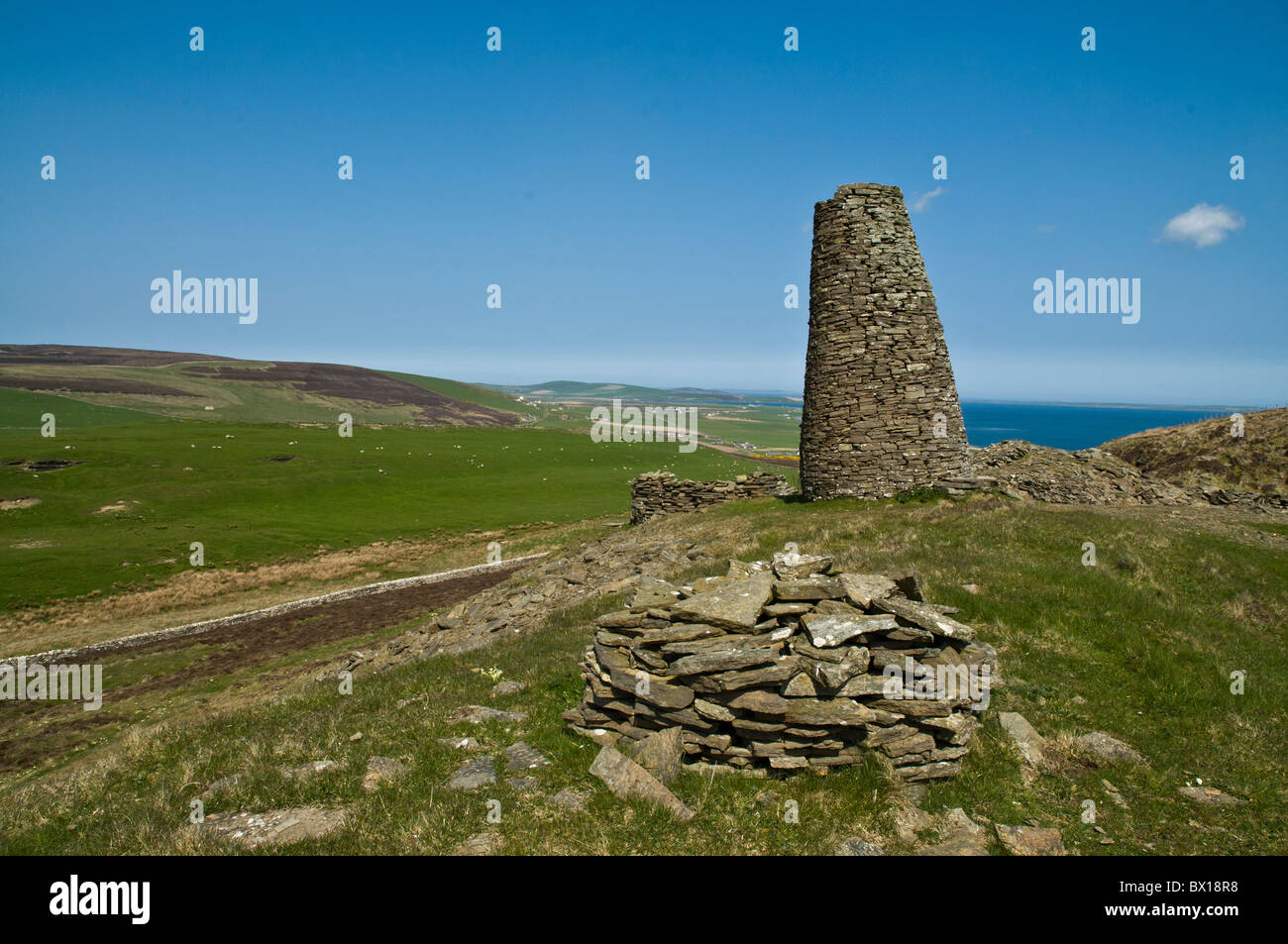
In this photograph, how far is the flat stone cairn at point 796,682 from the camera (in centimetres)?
780

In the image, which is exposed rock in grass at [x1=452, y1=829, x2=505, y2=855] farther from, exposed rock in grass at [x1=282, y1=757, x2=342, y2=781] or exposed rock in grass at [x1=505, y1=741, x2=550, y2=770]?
exposed rock in grass at [x1=282, y1=757, x2=342, y2=781]

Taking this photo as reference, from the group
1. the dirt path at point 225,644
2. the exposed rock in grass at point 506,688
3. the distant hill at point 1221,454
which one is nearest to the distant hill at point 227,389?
the dirt path at point 225,644

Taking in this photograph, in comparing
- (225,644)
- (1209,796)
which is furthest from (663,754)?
(225,644)

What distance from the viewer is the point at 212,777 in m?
8.59

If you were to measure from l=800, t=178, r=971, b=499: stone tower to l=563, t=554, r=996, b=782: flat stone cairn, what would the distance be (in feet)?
46.3

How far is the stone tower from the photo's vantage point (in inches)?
867

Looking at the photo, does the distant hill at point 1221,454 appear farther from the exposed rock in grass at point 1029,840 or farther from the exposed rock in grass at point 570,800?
the exposed rock in grass at point 570,800

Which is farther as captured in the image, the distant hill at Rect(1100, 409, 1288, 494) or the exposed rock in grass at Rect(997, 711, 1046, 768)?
the distant hill at Rect(1100, 409, 1288, 494)

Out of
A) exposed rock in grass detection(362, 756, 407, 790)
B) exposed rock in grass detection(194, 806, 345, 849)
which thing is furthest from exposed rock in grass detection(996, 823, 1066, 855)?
exposed rock in grass detection(194, 806, 345, 849)

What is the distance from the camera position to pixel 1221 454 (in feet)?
98.9

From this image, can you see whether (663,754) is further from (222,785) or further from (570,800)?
(222,785)

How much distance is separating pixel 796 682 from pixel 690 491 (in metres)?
25.5

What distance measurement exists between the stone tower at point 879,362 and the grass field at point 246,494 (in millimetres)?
30286
